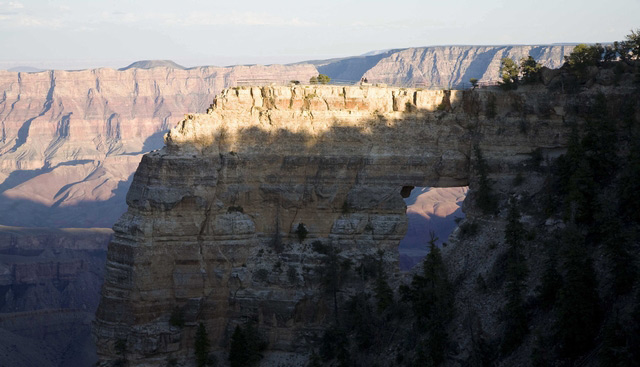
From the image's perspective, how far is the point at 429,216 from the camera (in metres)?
167

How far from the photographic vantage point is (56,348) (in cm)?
9019

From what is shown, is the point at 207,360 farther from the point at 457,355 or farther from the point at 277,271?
the point at 457,355

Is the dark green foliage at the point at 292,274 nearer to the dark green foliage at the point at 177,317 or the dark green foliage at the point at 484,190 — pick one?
the dark green foliage at the point at 177,317

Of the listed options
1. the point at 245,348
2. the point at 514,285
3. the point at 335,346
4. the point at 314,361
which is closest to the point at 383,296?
the point at 335,346

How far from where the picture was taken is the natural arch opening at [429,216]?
155 metres

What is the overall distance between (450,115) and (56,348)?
56370mm

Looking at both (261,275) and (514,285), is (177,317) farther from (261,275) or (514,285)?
(514,285)

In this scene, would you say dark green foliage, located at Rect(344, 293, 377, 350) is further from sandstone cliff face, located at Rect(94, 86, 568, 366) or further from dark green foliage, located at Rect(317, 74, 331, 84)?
dark green foliage, located at Rect(317, 74, 331, 84)

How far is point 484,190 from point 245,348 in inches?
626

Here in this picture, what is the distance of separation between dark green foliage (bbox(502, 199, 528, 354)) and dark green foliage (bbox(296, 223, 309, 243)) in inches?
464

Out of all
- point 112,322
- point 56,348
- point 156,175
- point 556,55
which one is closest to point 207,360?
point 112,322

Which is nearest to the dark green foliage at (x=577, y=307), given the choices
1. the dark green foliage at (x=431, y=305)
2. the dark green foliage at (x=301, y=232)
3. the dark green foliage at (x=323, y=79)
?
the dark green foliage at (x=431, y=305)

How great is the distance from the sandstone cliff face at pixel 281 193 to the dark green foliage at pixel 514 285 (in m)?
7.43

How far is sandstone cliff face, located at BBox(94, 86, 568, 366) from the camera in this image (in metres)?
49.0
